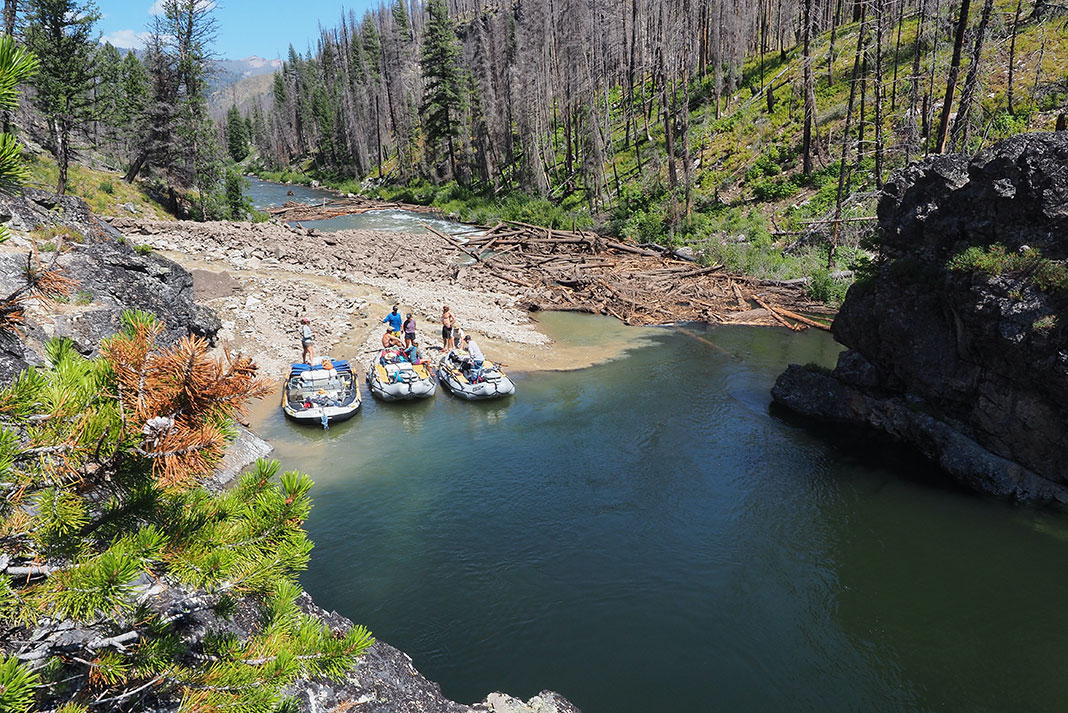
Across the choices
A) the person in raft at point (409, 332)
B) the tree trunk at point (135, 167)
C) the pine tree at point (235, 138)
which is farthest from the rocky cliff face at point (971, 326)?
the pine tree at point (235, 138)

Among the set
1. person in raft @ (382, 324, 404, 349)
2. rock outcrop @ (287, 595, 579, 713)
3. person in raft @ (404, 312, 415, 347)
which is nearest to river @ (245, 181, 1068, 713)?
rock outcrop @ (287, 595, 579, 713)

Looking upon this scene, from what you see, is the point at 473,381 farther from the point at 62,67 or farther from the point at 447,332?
the point at 62,67

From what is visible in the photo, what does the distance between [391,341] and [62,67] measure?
24018 millimetres

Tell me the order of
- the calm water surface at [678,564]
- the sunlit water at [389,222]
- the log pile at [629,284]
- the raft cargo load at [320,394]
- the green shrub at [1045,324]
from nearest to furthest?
1. the calm water surface at [678,564]
2. the green shrub at [1045,324]
3. the raft cargo load at [320,394]
4. the log pile at [629,284]
5. the sunlit water at [389,222]

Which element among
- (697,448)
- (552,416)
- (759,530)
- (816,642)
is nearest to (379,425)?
(552,416)

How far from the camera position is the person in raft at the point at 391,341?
19.8m

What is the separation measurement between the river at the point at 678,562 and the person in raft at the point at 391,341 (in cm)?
244

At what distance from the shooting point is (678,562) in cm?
1164

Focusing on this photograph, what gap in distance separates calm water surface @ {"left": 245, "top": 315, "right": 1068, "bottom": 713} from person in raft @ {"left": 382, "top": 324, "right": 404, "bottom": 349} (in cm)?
276

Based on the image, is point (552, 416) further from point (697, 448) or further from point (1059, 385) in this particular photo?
point (1059, 385)

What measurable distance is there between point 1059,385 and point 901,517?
3773 mm

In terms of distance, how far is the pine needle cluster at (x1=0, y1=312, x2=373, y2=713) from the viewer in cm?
290

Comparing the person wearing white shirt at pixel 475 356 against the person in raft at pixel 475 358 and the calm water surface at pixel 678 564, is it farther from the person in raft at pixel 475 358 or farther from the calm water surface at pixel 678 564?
the calm water surface at pixel 678 564

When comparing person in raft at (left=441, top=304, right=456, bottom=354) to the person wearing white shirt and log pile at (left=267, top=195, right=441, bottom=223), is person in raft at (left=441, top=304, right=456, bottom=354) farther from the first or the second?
Result: log pile at (left=267, top=195, right=441, bottom=223)
